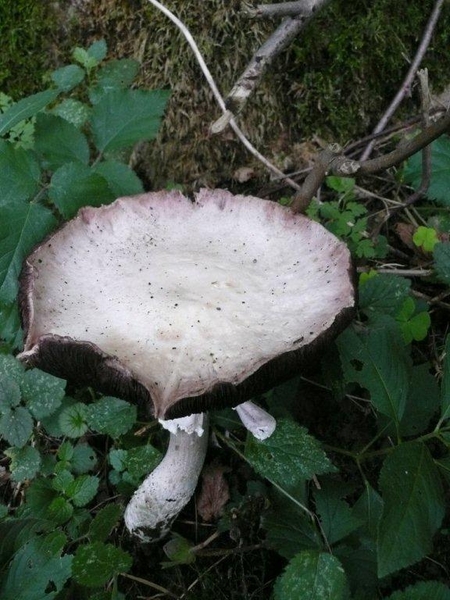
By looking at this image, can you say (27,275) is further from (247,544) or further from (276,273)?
(247,544)

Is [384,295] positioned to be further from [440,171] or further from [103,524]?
[103,524]

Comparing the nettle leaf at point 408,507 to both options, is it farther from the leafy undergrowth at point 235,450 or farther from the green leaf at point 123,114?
the green leaf at point 123,114

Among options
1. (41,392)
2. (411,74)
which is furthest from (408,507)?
(411,74)

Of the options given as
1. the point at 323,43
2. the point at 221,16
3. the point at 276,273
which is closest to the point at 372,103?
the point at 323,43

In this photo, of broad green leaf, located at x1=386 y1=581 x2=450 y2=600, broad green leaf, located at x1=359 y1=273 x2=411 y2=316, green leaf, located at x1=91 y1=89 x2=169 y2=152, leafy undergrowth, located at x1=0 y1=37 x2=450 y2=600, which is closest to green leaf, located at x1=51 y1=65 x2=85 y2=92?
leafy undergrowth, located at x1=0 y1=37 x2=450 y2=600

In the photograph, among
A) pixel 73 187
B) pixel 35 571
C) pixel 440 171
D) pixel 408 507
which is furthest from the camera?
pixel 440 171

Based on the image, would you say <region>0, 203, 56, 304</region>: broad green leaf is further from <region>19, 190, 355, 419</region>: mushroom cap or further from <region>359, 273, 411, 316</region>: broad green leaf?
<region>359, 273, 411, 316</region>: broad green leaf

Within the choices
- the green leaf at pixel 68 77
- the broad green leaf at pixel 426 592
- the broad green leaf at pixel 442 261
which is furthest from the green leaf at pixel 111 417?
the green leaf at pixel 68 77
